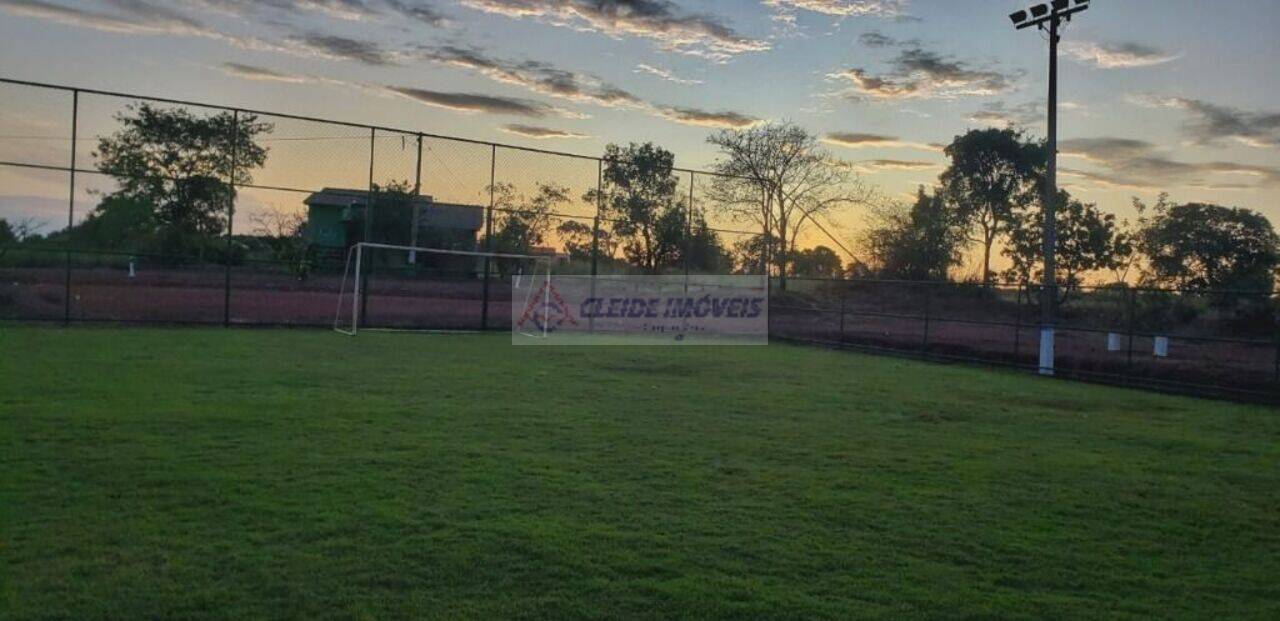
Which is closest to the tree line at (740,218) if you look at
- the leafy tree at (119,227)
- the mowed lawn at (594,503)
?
the leafy tree at (119,227)

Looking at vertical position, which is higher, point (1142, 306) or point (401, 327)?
point (1142, 306)

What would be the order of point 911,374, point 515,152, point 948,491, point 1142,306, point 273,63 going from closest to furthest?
1. point 948,491
2. point 911,374
3. point 273,63
4. point 515,152
5. point 1142,306

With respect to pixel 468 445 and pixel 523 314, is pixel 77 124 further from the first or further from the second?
pixel 468 445

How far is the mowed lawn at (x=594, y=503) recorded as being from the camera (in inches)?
136

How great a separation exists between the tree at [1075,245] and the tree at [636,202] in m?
15.9

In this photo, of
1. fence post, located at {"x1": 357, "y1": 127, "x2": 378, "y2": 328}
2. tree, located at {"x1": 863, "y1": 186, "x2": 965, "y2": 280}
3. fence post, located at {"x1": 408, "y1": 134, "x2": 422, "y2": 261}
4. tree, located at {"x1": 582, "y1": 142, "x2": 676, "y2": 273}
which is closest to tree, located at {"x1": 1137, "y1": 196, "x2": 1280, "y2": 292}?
tree, located at {"x1": 863, "y1": 186, "x2": 965, "y2": 280}

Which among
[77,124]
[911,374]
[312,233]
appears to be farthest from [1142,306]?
[77,124]

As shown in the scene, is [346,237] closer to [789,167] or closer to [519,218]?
[519,218]

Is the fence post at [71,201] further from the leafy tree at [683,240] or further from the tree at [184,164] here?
the leafy tree at [683,240]

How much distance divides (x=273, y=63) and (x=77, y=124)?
14.4 feet

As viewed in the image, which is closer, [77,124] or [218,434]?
[218,434]

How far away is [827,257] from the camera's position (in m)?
28.9

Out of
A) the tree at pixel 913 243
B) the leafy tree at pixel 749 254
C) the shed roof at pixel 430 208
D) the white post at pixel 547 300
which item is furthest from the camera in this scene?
the tree at pixel 913 243

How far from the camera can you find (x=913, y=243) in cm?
3114
